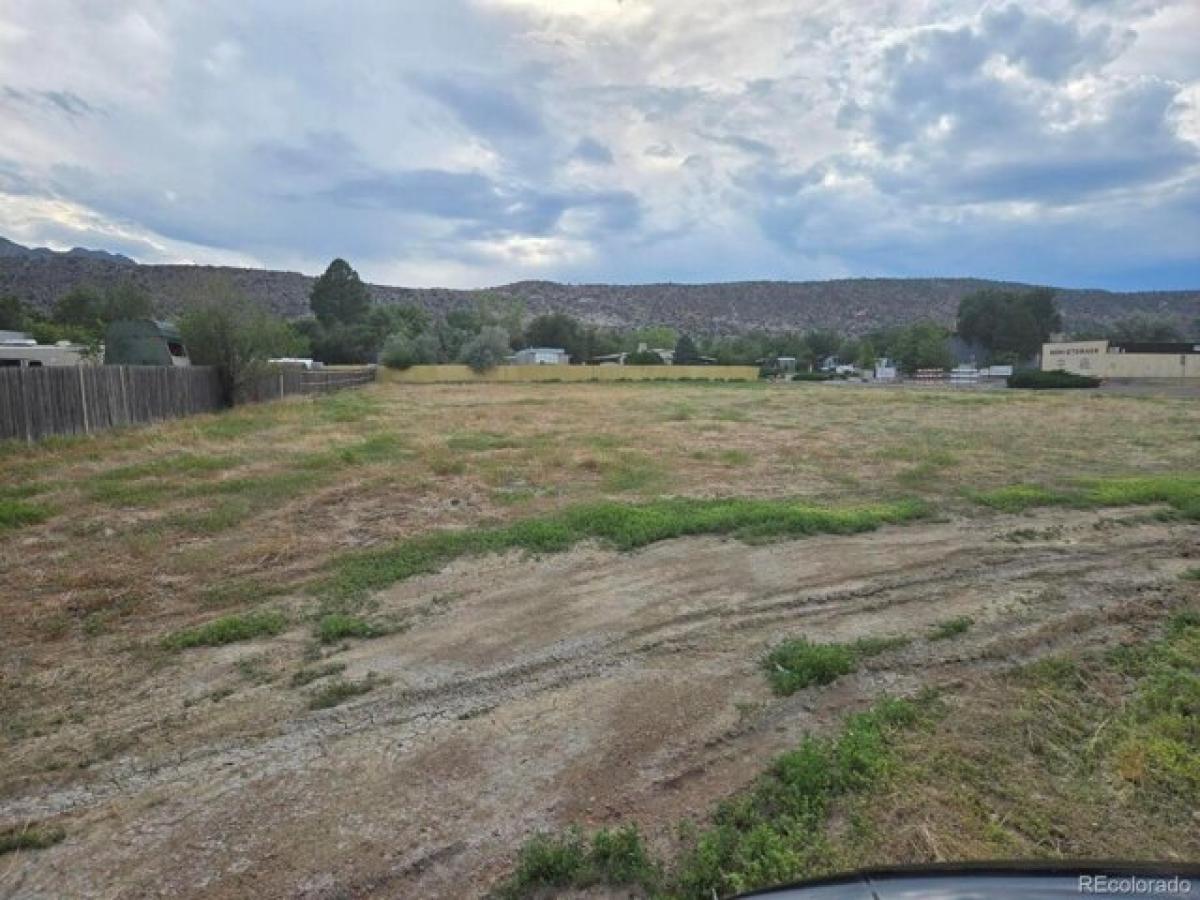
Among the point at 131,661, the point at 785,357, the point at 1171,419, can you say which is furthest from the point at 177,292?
the point at 785,357

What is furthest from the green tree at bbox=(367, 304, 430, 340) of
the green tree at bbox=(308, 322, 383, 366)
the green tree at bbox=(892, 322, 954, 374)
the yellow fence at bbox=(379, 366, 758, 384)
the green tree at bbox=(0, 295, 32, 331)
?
the green tree at bbox=(892, 322, 954, 374)

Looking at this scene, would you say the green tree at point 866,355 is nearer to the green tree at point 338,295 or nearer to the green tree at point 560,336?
the green tree at point 560,336

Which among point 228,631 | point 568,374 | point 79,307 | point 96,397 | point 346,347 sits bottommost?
point 228,631

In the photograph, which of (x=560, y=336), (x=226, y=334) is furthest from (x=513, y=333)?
(x=226, y=334)

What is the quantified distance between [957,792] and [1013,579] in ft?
11.6

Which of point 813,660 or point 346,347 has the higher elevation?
point 346,347

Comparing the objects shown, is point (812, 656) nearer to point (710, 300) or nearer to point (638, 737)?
point (638, 737)

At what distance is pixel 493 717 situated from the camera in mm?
3742

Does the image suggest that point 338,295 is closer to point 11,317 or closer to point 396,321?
point 396,321

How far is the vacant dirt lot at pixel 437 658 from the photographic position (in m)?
2.85

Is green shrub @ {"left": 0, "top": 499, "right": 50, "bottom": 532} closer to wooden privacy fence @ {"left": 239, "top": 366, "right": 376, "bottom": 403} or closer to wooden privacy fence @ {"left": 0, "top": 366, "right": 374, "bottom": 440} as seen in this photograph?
wooden privacy fence @ {"left": 0, "top": 366, "right": 374, "bottom": 440}

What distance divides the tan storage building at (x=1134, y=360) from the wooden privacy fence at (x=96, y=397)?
6338 centimetres

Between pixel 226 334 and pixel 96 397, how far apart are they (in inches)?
291

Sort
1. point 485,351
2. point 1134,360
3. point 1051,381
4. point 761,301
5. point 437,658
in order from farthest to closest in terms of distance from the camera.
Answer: point 761,301, point 485,351, point 1134,360, point 1051,381, point 437,658
